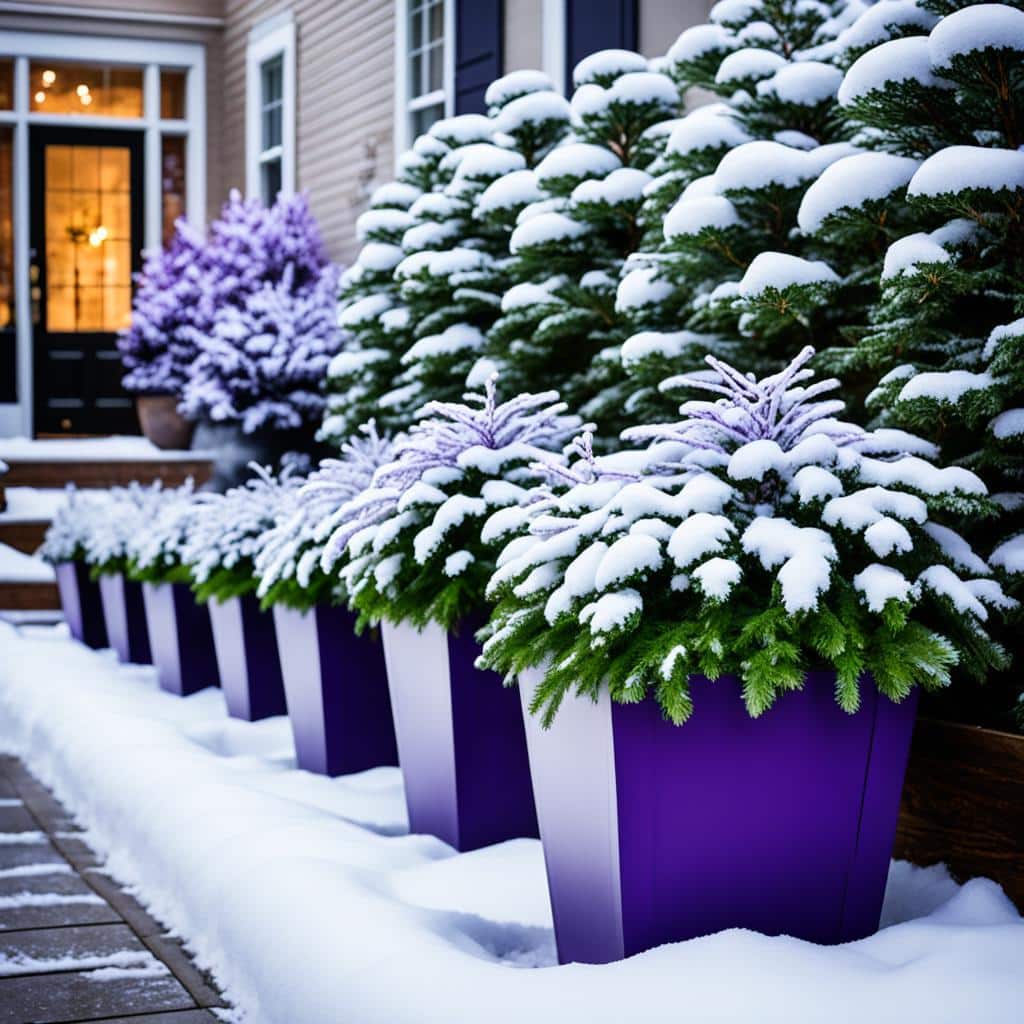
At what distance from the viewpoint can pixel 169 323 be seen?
10461mm

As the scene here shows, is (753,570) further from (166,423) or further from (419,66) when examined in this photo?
(166,423)

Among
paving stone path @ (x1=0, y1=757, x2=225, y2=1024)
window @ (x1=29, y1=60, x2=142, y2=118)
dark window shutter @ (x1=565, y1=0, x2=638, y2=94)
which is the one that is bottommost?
paving stone path @ (x1=0, y1=757, x2=225, y2=1024)

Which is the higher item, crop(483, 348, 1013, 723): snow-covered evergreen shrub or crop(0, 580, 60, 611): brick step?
crop(483, 348, 1013, 723): snow-covered evergreen shrub

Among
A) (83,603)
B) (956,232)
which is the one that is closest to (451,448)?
(956,232)

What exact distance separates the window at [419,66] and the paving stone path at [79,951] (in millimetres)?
6309

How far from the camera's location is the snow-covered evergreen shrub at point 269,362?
29.8 feet

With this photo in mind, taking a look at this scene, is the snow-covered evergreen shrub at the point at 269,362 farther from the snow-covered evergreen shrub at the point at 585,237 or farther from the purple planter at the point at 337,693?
the purple planter at the point at 337,693

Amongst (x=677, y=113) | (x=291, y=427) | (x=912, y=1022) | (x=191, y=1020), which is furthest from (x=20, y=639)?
(x=912, y=1022)

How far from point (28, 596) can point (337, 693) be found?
4.90 meters

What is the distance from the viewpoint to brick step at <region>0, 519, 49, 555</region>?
912cm

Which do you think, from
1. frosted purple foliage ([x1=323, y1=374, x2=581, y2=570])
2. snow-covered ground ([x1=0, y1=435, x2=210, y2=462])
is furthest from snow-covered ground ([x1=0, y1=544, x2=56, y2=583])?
frosted purple foliage ([x1=323, y1=374, x2=581, y2=570])

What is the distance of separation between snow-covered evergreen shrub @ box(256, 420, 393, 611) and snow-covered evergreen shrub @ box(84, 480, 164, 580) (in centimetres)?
215

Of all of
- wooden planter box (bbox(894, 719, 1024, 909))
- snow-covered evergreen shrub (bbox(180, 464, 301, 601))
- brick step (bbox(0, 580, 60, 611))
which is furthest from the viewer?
brick step (bbox(0, 580, 60, 611))

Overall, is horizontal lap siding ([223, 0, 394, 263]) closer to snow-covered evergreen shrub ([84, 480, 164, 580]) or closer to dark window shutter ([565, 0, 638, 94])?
dark window shutter ([565, 0, 638, 94])
